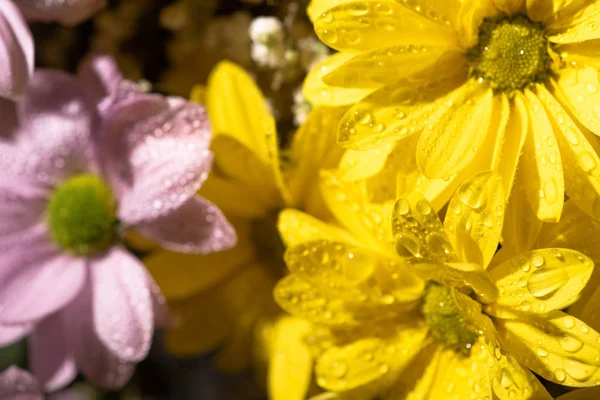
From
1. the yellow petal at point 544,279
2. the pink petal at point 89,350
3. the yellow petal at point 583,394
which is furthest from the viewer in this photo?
the pink petal at point 89,350

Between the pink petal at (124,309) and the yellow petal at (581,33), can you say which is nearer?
the yellow petal at (581,33)

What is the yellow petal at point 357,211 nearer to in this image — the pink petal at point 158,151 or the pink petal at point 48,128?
the pink petal at point 158,151

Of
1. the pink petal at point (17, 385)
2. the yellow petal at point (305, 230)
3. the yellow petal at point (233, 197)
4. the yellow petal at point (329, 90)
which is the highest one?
the yellow petal at point (329, 90)

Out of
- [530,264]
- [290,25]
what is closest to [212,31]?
[290,25]

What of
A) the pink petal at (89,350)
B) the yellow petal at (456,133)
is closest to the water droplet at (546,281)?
the yellow petal at (456,133)

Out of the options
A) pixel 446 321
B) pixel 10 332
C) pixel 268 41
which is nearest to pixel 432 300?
pixel 446 321

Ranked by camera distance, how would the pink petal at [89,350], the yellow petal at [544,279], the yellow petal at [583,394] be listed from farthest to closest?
the pink petal at [89,350]
the yellow petal at [583,394]
the yellow petal at [544,279]

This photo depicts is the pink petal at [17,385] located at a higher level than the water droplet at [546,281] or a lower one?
lower
